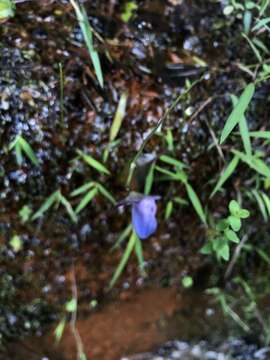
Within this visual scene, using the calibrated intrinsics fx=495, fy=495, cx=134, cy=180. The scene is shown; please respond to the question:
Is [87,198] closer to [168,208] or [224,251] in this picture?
[168,208]

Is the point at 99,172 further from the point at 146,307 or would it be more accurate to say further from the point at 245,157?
the point at 146,307

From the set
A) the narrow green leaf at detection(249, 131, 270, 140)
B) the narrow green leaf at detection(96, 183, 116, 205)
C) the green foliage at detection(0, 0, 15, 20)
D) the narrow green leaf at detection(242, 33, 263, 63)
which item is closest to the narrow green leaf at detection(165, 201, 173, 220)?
the narrow green leaf at detection(96, 183, 116, 205)

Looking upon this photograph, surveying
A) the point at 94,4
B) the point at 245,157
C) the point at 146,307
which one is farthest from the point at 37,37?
the point at 146,307

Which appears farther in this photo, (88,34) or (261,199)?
(261,199)

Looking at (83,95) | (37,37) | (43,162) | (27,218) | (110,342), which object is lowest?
(110,342)

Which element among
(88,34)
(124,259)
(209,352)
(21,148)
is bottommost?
(209,352)

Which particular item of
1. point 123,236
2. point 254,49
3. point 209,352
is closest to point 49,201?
point 123,236

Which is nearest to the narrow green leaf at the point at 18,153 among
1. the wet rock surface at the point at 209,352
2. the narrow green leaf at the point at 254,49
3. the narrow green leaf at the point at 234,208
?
the narrow green leaf at the point at 234,208
